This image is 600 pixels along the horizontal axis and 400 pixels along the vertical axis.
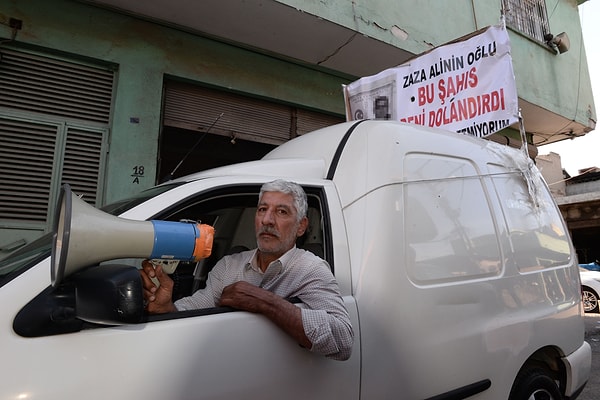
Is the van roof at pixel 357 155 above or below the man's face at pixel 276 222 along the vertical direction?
above

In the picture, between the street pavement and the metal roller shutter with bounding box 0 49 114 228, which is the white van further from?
the metal roller shutter with bounding box 0 49 114 228

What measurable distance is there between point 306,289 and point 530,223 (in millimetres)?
1706

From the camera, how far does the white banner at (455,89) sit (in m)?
3.08

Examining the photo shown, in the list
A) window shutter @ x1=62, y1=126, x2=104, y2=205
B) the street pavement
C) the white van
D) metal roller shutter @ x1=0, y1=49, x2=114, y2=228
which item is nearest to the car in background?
the street pavement

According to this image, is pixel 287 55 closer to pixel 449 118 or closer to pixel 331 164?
pixel 449 118

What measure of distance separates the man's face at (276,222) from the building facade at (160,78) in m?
1.49

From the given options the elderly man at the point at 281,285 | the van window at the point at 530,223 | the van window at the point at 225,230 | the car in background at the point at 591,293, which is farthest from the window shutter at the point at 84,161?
the car in background at the point at 591,293

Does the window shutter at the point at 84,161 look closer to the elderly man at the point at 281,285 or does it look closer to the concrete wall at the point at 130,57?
the concrete wall at the point at 130,57

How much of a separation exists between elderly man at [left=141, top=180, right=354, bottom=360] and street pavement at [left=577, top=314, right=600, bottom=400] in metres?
3.69

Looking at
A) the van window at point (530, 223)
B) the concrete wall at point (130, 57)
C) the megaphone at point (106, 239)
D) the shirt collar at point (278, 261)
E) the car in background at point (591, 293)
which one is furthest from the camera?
the car in background at point (591, 293)

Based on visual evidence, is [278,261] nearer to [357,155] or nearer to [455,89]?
[357,155]

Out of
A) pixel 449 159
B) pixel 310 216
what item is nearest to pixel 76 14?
pixel 310 216

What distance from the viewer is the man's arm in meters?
1.36

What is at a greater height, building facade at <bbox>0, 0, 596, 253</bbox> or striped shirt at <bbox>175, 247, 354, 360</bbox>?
building facade at <bbox>0, 0, 596, 253</bbox>
